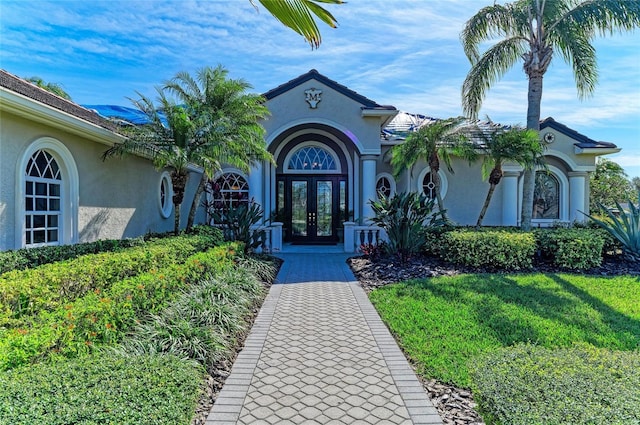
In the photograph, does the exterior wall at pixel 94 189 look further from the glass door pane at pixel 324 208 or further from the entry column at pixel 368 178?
the entry column at pixel 368 178

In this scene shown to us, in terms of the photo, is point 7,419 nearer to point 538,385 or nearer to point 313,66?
point 538,385

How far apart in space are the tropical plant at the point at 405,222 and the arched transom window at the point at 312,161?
→ 6517 mm

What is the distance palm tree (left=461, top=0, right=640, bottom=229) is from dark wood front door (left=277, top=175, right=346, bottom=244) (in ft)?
22.3

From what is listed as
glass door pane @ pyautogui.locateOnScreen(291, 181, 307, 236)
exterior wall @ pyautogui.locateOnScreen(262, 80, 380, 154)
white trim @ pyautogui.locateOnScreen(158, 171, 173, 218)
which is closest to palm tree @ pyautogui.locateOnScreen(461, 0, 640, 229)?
exterior wall @ pyautogui.locateOnScreen(262, 80, 380, 154)

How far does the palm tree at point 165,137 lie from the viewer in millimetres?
9453

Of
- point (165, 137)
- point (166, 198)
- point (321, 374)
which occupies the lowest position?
point (321, 374)

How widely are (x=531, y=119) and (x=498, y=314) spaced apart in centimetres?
911

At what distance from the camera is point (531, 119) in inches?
508

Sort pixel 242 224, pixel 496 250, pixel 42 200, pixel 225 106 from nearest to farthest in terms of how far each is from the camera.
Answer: pixel 42 200 → pixel 496 250 → pixel 242 224 → pixel 225 106

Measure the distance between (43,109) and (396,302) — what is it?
748 centimetres

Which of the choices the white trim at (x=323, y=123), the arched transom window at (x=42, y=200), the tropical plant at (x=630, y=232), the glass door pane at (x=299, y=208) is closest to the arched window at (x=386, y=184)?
the white trim at (x=323, y=123)

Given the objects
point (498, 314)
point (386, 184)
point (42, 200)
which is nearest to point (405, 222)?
point (498, 314)

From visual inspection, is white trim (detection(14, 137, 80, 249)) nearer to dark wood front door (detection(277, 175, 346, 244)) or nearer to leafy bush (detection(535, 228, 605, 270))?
dark wood front door (detection(277, 175, 346, 244))

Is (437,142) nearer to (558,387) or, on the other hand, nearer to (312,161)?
(312,161)
